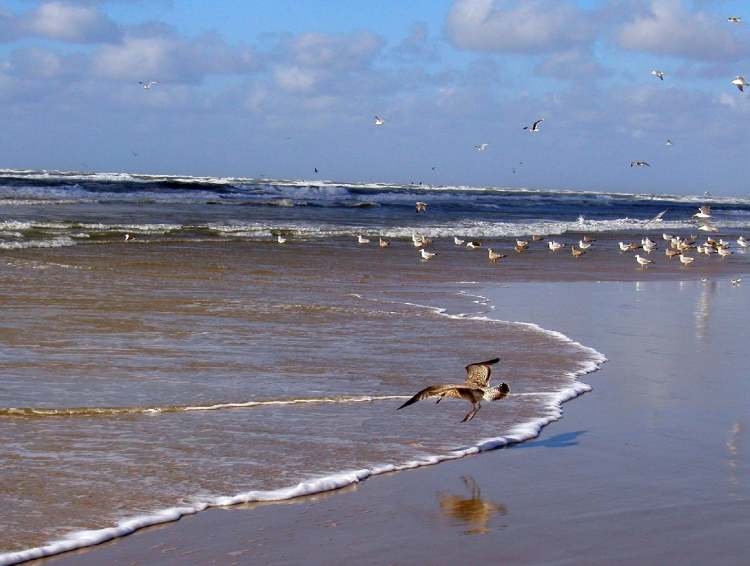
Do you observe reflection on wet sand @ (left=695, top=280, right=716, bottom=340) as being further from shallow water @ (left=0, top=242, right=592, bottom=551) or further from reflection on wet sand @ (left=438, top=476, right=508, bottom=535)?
reflection on wet sand @ (left=438, top=476, right=508, bottom=535)

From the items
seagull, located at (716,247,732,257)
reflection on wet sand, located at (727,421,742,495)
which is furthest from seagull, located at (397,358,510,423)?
seagull, located at (716,247,732,257)

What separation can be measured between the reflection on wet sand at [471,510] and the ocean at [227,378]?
611 mm

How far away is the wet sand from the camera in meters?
5.08

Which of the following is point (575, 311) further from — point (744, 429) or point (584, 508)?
point (584, 508)

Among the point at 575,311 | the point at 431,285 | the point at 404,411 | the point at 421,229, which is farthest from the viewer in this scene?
the point at 421,229

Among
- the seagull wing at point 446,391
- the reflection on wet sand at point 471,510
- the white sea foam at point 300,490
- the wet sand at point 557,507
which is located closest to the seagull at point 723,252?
the wet sand at point 557,507

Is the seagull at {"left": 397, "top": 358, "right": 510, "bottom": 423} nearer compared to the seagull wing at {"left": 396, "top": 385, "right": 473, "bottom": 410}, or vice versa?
the seagull wing at {"left": 396, "top": 385, "right": 473, "bottom": 410}

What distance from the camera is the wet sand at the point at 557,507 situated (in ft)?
16.7

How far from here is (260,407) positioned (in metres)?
8.00

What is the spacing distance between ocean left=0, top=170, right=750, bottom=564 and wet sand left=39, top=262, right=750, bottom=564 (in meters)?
0.25

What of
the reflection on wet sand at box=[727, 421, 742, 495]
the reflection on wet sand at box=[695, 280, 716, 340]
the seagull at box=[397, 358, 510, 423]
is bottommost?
the reflection on wet sand at box=[727, 421, 742, 495]

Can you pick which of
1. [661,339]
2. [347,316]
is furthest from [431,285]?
[661,339]

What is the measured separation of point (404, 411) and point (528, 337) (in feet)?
14.0

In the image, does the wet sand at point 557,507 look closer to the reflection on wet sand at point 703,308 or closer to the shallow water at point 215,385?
the shallow water at point 215,385
